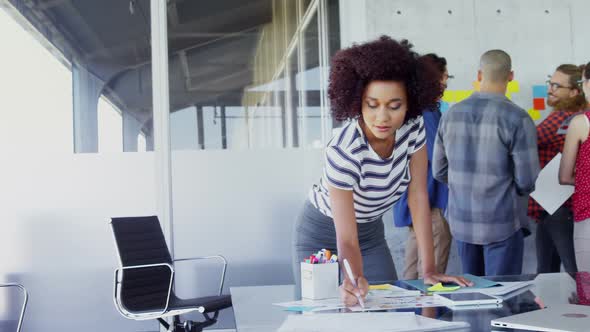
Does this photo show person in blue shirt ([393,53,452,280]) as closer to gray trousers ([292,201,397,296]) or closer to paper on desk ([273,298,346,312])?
gray trousers ([292,201,397,296])

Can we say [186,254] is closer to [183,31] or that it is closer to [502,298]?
[183,31]

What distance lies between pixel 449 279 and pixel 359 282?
0.32 meters

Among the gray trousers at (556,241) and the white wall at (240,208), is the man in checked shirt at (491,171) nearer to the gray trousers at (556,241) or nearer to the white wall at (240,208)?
the gray trousers at (556,241)

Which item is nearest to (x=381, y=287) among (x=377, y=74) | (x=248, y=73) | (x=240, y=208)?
(x=377, y=74)

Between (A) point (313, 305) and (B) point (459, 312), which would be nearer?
(B) point (459, 312)

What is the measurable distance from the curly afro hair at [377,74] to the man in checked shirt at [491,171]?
4.05ft

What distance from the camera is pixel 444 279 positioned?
6.09 feet

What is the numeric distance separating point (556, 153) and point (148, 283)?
2.35 metres

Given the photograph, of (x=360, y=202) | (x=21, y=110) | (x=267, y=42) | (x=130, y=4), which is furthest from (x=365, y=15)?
(x=360, y=202)

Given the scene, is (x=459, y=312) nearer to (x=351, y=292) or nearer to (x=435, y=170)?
(x=351, y=292)

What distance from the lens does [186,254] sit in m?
4.45

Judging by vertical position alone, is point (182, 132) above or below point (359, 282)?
above

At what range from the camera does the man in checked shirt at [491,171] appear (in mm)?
3107

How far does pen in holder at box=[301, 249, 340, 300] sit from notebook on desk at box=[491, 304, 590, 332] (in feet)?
1.65
